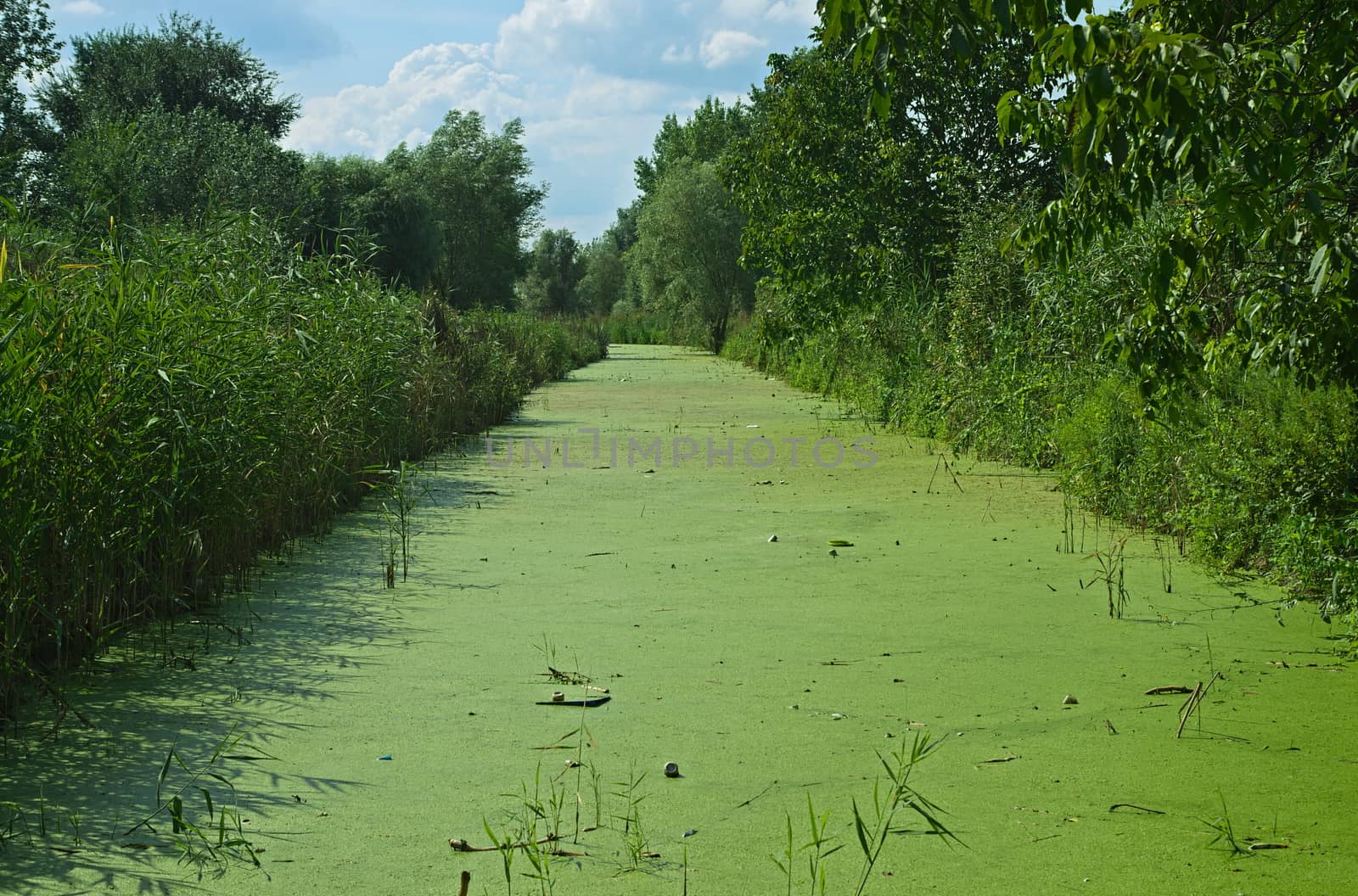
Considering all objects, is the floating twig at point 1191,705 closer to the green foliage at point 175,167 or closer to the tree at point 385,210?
the green foliage at point 175,167

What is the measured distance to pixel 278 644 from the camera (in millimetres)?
3641

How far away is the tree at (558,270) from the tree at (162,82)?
2254 centimetres

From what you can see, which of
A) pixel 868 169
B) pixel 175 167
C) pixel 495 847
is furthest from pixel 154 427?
pixel 175 167

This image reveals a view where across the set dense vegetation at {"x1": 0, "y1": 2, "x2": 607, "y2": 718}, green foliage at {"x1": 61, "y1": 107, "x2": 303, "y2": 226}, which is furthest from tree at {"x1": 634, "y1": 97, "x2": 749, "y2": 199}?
dense vegetation at {"x1": 0, "y1": 2, "x2": 607, "y2": 718}

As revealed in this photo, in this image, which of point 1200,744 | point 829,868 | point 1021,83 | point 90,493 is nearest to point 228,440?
point 90,493

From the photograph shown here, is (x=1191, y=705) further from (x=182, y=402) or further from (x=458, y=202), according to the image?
(x=458, y=202)

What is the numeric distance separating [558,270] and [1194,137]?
171ft

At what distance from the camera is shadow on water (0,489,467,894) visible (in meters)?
2.17

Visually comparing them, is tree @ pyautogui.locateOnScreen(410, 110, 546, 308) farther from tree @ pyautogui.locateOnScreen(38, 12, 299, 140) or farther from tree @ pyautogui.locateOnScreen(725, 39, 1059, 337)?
tree @ pyautogui.locateOnScreen(725, 39, 1059, 337)

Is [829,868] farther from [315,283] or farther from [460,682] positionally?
[315,283]

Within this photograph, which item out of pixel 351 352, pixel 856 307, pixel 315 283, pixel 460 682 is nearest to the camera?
pixel 460 682

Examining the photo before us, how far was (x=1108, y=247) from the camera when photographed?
3316mm

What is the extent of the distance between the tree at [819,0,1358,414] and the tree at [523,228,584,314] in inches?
1774

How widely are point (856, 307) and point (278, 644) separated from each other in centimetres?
966
